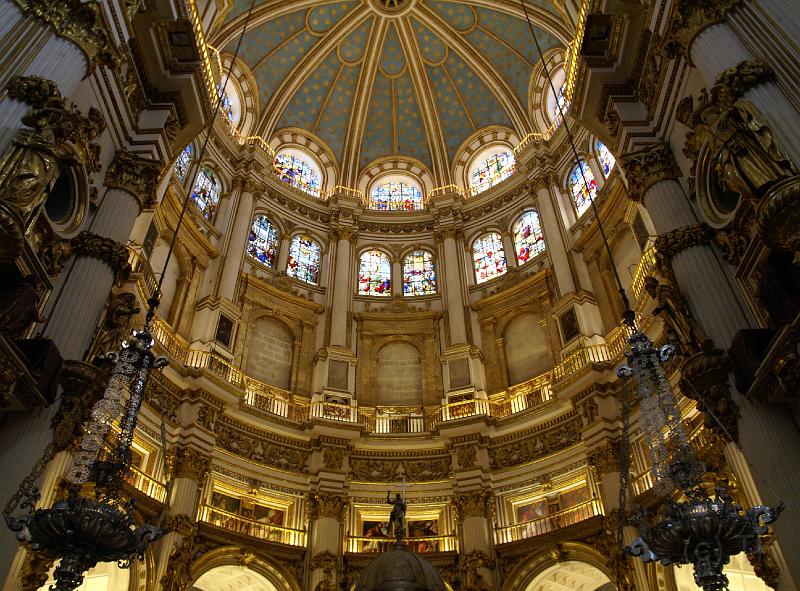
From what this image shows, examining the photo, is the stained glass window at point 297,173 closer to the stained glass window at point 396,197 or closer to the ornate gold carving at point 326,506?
the stained glass window at point 396,197

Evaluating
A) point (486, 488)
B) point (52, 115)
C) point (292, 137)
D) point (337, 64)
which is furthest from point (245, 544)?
point (337, 64)

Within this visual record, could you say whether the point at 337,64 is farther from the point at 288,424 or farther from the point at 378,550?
the point at 378,550

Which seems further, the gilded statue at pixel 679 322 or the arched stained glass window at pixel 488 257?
the arched stained glass window at pixel 488 257

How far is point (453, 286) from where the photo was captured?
25250 mm

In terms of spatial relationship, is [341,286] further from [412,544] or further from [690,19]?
[690,19]

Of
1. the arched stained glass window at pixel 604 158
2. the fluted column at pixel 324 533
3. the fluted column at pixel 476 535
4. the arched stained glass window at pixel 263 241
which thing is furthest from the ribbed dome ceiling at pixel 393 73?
the fluted column at pixel 324 533

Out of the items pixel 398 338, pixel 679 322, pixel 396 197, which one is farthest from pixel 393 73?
pixel 679 322

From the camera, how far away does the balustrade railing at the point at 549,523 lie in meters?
17.6

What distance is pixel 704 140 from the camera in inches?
474

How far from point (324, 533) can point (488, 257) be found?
13264mm

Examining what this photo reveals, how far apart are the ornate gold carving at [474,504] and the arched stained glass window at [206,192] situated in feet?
45.1

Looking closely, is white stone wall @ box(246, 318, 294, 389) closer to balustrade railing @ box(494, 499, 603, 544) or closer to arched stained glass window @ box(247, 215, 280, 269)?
arched stained glass window @ box(247, 215, 280, 269)

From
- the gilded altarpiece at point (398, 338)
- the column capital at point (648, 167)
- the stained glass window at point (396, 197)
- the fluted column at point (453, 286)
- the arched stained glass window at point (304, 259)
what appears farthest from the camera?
the stained glass window at point (396, 197)

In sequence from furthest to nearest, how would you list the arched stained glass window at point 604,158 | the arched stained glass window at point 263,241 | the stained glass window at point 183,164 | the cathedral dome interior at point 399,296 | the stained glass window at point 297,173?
1. the stained glass window at point 297,173
2. the arched stained glass window at point 263,241
3. the arched stained glass window at point 604,158
4. the stained glass window at point 183,164
5. the cathedral dome interior at point 399,296
